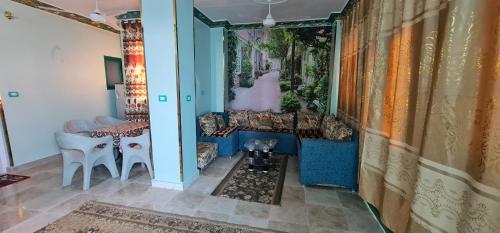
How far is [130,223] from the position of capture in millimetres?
2287

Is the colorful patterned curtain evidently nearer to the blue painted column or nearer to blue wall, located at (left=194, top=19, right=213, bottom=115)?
blue wall, located at (left=194, top=19, right=213, bottom=115)

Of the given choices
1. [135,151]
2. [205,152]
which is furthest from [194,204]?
[135,151]

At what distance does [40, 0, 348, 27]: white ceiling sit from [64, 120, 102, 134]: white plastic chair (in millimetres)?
2084

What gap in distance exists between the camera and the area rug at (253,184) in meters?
2.86

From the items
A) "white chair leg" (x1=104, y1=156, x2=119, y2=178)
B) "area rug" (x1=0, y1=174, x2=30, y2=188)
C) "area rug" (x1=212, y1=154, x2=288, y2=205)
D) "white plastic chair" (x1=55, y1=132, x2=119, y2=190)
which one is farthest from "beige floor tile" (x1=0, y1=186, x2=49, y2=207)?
"area rug" (x1=212, y1=154, x2=288, y2=205)

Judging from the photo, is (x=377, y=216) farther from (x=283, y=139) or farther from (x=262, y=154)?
(x=283, y=139)

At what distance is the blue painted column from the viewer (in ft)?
9.14

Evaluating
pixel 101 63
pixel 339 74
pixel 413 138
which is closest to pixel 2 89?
pixel 101 63

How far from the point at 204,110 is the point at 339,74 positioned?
3.02m

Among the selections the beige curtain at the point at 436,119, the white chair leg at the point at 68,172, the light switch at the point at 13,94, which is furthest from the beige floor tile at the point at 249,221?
the light switch at the point at 13,94

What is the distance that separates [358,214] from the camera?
2504 mm

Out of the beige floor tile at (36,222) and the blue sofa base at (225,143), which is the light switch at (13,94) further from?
the blue sofa base at (225,143)

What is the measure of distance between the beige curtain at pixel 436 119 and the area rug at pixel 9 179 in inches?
188

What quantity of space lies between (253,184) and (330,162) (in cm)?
114
